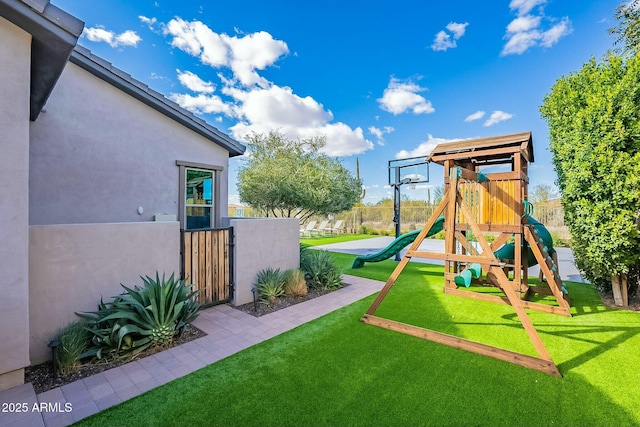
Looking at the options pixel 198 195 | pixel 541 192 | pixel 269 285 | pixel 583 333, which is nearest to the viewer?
pixel 583 333

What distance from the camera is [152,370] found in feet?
11.1

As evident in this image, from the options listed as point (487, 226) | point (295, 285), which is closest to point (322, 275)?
point (295, 285)

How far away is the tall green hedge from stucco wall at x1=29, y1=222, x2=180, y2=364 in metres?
8.19

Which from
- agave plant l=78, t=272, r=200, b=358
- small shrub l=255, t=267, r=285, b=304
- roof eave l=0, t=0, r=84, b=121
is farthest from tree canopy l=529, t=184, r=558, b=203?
roof eave l=0, t=0, r=84, b=121

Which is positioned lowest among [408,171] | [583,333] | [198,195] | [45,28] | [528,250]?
[583,333]

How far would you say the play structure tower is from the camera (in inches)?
172

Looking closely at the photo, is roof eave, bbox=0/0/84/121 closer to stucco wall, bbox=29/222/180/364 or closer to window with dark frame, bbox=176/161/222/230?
stucco wall, bbox=29/222/180/364

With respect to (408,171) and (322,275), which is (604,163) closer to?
(322,275)

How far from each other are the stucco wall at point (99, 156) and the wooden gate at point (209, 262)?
2502 mm


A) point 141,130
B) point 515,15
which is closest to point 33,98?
point 141,130

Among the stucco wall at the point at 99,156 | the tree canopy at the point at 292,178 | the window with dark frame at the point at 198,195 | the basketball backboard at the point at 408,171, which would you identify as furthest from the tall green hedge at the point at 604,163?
the tree canopy at the point at 292,178

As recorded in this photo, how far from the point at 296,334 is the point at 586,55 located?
855 centimetres

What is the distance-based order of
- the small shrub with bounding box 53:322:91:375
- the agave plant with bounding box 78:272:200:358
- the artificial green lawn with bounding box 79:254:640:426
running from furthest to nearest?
Answer: the agave plant with bounding box 78:272:200:358, the small shrub with bounding box 53:322:91:375, the artificial green lawn with bounding box 79:254:640:426

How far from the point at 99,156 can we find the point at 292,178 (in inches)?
336
